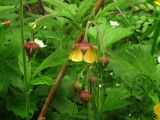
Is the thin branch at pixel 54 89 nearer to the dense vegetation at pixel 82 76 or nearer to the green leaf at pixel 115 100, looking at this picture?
the dense vegetation at pixel 82 76

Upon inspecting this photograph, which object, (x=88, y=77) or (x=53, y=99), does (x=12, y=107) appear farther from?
(x=88, y=77)

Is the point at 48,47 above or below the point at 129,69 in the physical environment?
below

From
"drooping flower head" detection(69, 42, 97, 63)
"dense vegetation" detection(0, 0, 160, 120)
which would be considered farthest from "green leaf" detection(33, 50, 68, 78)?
"drooping flower head" detection(69, 42, 97, 63)

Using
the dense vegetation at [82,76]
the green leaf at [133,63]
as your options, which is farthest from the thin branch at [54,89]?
the green leaf at [133,63]

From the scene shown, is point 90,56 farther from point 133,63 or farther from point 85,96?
point 133,63

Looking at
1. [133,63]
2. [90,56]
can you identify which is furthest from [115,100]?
[90,56]

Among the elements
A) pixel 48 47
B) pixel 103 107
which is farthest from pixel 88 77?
pixel 48 47
